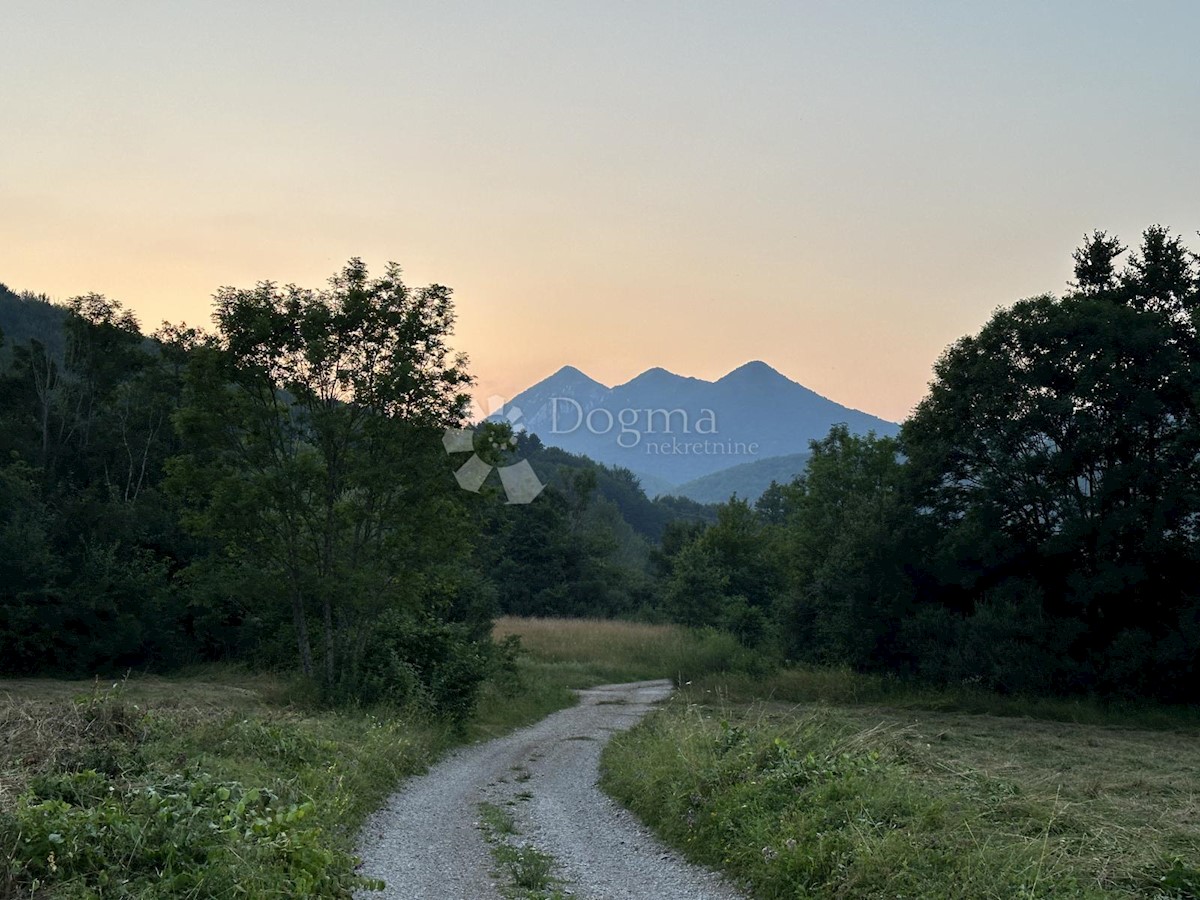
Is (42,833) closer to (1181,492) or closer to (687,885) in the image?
(687,885)

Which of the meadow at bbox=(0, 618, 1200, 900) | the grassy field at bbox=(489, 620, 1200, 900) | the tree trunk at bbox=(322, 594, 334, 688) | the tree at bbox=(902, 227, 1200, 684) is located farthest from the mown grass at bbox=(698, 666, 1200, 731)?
the tree trunk at bbox=(322, 594, 334, 688)

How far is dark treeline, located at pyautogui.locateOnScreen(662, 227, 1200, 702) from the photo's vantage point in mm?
25250

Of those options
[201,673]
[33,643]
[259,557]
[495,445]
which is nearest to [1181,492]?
[495,445]

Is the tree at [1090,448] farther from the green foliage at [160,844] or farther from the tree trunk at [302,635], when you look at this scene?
the green foliage at [160,844]

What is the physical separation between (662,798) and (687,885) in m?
3.10

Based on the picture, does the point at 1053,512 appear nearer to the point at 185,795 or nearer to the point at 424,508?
the point at 424,508

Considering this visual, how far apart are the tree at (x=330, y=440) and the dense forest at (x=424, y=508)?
61 mm

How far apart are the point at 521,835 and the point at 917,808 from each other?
16.7 feet

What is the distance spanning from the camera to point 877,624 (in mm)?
29938

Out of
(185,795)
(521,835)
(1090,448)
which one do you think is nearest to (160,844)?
(185,795)

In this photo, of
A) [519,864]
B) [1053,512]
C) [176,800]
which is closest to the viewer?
[176,800]

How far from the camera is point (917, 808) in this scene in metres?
8.30

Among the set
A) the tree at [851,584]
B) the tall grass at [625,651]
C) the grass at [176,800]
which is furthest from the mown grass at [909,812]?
the tall grass at [625,651]

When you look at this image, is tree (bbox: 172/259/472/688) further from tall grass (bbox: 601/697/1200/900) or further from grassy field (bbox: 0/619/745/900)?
tall grass (bbox: 601/697/1200/900)
